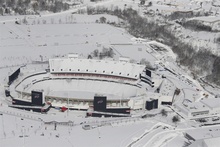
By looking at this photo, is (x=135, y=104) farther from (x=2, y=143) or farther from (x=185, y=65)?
(x=185, y=65)

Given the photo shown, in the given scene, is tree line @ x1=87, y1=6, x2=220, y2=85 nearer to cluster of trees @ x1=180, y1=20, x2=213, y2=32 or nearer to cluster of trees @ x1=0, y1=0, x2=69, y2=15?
cluster of trees @ x1=180, y1=20, x2=213, y2=32

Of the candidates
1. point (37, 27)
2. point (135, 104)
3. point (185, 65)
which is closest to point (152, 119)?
point (135, 104)

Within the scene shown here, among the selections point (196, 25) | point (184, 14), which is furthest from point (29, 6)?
point (196, 25)

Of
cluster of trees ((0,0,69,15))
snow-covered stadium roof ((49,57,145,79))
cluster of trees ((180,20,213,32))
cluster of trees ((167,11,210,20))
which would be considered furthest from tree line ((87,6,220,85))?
snow-covered stadium roof ((49,57,145,79))

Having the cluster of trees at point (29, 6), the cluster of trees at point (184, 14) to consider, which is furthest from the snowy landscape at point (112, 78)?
the cluster of trees at point (29, 6)

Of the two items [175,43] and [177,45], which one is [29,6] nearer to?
[175,43]

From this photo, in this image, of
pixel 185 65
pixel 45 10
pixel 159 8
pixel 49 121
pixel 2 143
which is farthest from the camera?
pixel 159 8
